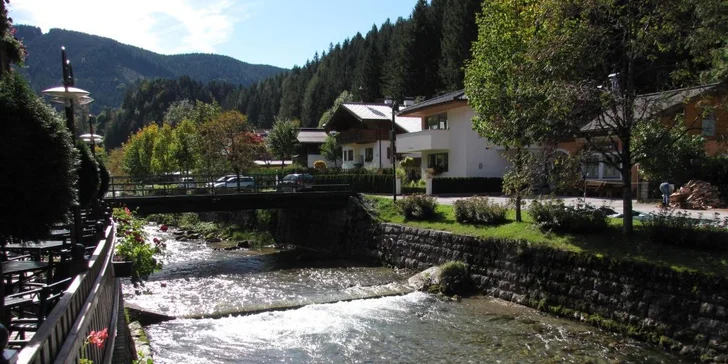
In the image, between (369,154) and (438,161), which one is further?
(369,154)

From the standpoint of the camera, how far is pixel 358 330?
12.6 meters

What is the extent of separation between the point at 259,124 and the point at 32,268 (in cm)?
14247

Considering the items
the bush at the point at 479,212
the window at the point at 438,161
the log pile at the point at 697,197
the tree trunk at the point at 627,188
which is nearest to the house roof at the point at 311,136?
the window at the point at 438,161

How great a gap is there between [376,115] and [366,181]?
45.1 feet

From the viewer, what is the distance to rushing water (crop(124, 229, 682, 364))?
35.3 ft

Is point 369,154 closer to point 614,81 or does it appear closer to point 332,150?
point 332,150

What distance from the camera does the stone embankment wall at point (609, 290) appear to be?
10.3 metres

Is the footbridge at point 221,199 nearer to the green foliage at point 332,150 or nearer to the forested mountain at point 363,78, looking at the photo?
the forested mountain at point 363,78

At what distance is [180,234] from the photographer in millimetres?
35594

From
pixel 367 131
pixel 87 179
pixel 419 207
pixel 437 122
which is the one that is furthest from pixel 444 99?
pixel 87 179

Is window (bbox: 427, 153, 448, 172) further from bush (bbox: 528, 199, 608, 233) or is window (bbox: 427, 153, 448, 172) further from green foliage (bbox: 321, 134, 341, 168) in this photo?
bush (bbox: 528, 199, 608, 233)

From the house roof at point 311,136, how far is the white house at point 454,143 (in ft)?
88.6

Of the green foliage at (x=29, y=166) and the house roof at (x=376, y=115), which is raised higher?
the house roof at (x=376, y=115)

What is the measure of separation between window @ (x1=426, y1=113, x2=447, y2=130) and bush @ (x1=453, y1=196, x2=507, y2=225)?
18637mm
